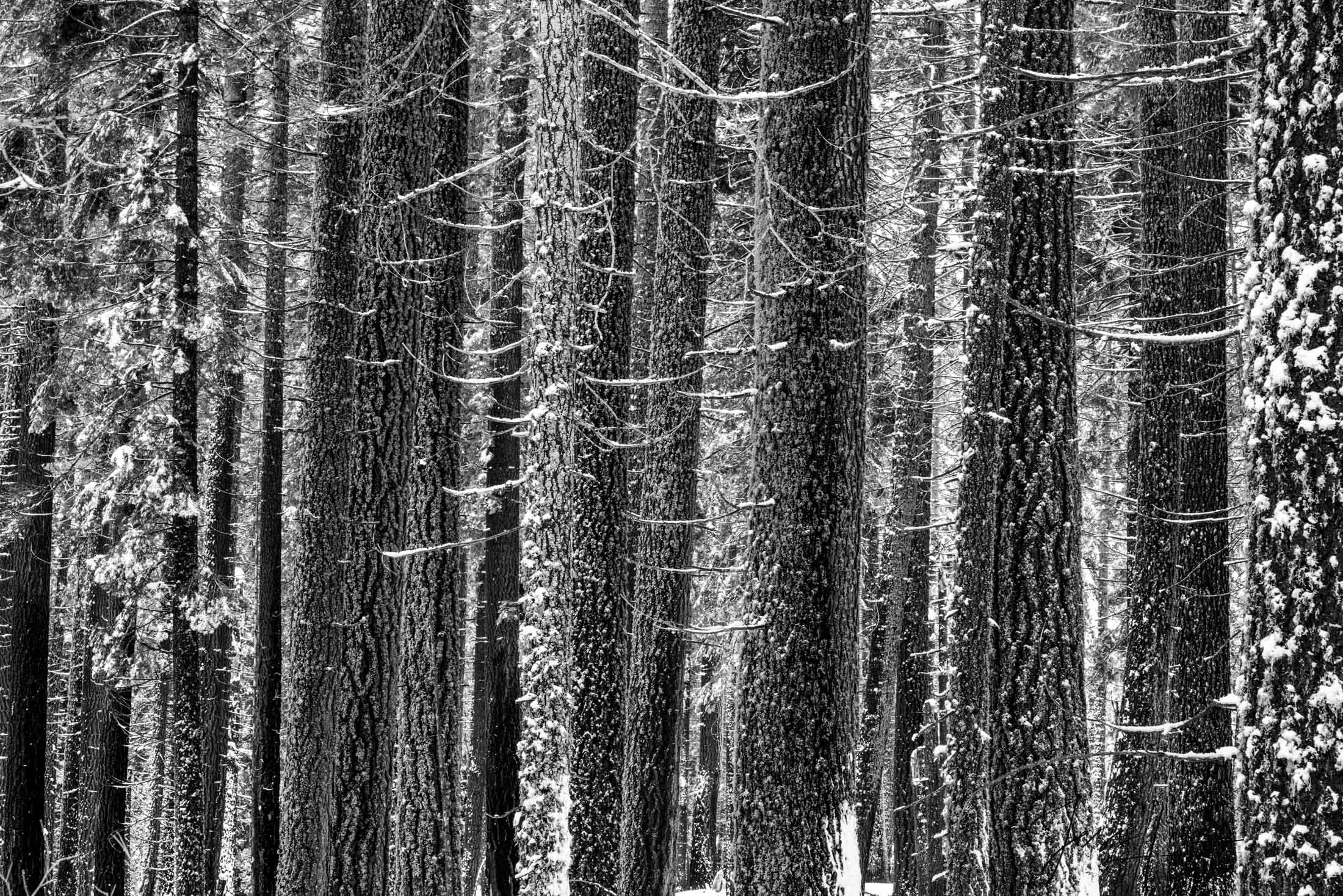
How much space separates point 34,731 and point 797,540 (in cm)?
1101

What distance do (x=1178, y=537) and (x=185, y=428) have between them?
991 centimetres

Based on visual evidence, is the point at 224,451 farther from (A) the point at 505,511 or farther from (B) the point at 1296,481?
(B) the point at 1296,481

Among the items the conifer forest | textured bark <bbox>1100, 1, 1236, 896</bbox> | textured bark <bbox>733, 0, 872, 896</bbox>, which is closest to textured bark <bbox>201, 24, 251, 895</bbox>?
the conifer forest

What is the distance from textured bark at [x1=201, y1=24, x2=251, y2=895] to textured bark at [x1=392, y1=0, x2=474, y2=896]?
376 cm

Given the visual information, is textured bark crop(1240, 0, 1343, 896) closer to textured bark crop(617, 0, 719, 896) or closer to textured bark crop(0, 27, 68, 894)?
textured bark crop(617, 0, 719, 896)

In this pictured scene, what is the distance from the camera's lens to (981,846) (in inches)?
276

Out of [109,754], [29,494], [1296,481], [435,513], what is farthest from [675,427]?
[109,754]

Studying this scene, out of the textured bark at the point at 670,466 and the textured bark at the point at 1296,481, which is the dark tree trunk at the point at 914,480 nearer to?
the textured bark at the point at 670,466

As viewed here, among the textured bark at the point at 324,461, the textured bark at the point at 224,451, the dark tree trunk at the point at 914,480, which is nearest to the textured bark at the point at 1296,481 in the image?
the textured bark at the point at 324,461

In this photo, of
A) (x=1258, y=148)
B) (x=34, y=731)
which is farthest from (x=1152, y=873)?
(x=34, y=731)

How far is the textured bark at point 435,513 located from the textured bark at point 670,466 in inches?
84.3

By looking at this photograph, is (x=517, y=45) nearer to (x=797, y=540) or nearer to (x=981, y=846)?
(x=797, y=540)

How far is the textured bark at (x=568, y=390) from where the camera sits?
8.07 m

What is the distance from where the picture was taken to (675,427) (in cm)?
1077
